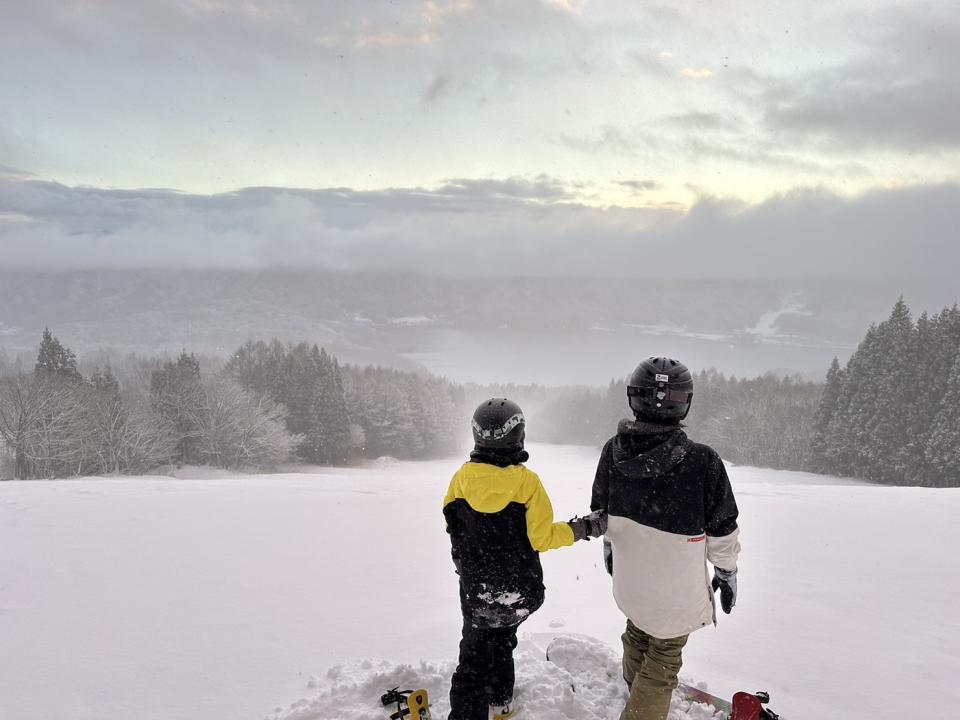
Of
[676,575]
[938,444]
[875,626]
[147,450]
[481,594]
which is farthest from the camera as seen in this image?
[147,450]

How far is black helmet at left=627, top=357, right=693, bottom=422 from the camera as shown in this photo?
11.7ft

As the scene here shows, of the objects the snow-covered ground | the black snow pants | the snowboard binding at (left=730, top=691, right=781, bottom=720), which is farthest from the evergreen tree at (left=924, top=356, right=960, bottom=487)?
the black snow pants

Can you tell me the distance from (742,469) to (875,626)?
39170mm

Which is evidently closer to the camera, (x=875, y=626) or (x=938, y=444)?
(x=875, y=626)

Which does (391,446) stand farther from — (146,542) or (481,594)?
(481,594)

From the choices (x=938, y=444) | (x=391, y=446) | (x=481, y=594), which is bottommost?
(x=391, y=446)

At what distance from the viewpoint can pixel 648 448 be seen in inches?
143

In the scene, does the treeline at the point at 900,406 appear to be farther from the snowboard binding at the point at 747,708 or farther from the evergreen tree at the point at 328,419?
the snowboard binding at the point at 747,708

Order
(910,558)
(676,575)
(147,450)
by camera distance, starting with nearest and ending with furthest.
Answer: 1. (676,575)
2. (910,558)
3. (147,450)

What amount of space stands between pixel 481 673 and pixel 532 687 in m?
0.57

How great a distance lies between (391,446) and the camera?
61625 mm

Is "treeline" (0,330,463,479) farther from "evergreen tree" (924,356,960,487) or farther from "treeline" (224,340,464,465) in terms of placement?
"evergreen tree" (924,356,960,487)

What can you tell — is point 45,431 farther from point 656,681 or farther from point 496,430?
point 656,681

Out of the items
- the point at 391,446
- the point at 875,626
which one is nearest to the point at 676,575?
the point at 875,626
